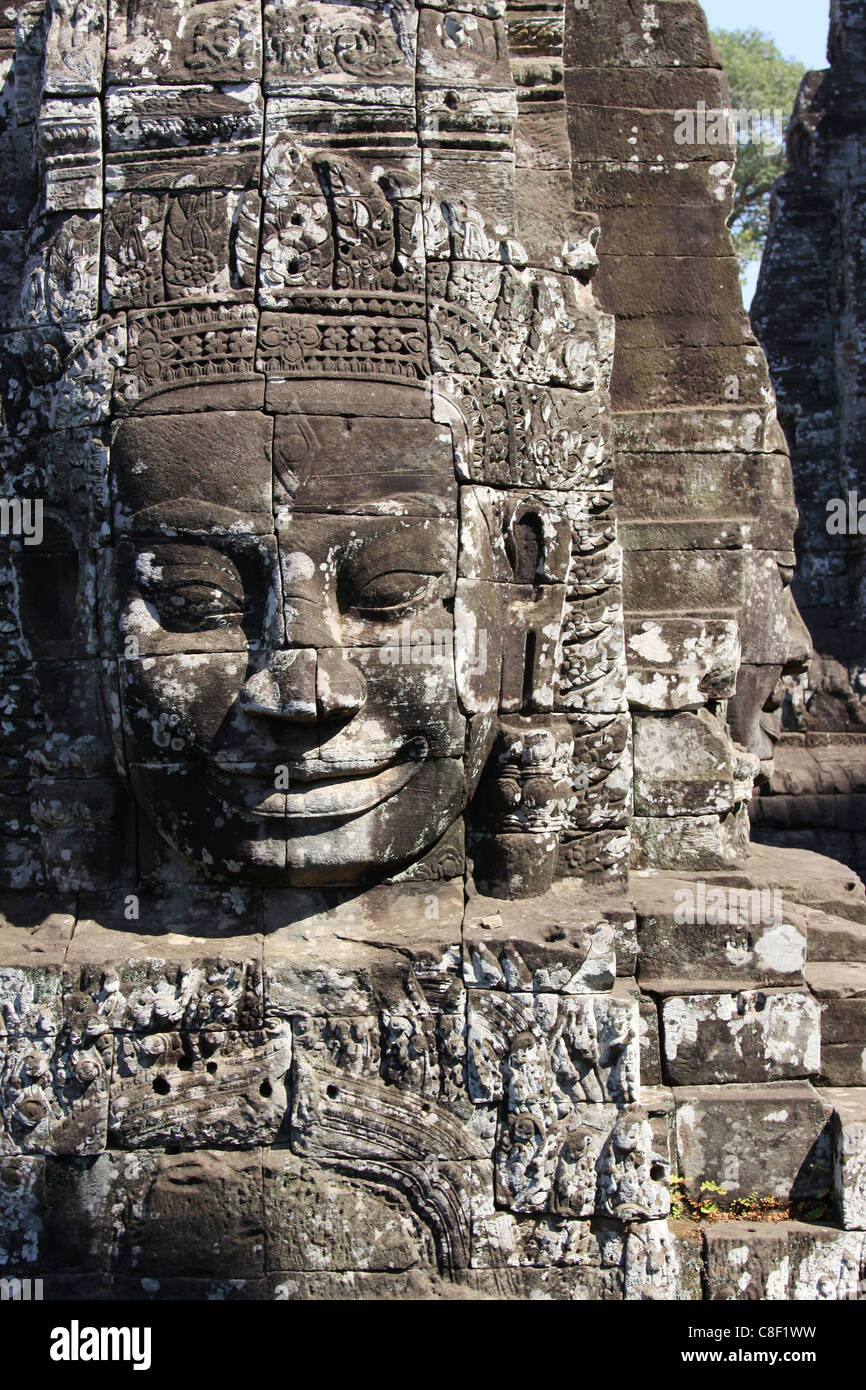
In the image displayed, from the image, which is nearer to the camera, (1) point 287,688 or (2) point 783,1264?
(1) point 287,688

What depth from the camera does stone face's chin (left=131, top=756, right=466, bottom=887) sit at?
15.5 ft

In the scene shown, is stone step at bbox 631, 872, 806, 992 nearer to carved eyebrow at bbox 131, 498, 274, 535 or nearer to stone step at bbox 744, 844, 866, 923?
stone step at bbox 744, 844, 866, 923

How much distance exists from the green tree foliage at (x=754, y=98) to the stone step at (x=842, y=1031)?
2391cm

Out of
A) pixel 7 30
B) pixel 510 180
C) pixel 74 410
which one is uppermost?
pixel 7 30

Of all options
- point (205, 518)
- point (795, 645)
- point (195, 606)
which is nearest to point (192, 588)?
point (195, 606)

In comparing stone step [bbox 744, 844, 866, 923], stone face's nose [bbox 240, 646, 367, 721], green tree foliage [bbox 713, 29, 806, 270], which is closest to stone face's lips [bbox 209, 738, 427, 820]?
stone face's nose [bbox 240, 646, 367, 721]

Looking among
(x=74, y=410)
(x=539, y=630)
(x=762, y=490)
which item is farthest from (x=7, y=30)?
(x=762, y=490)

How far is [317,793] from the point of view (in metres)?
4.71

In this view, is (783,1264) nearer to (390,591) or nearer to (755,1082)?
(755,1082)

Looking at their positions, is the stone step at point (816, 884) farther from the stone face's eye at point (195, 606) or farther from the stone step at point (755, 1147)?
the stone face's eye at point (195, 606)

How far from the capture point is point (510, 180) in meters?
5.07

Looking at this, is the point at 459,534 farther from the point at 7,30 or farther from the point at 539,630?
the point at 7,30

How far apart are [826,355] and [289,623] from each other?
10870mm
